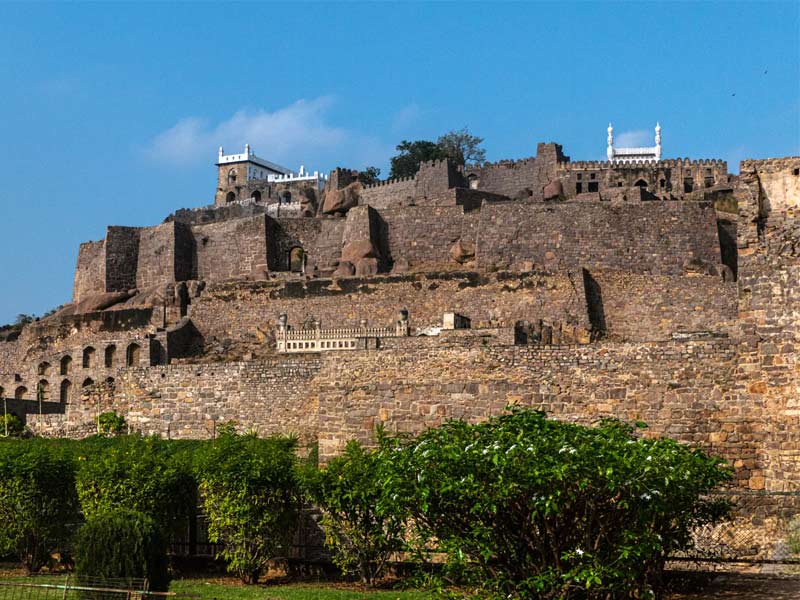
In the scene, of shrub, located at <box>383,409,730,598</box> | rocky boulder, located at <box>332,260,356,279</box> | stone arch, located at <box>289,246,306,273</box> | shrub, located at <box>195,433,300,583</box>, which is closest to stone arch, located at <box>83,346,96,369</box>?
rocky boulder, located at <box>332,260,356,279</box>

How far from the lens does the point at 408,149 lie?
76.0 meters

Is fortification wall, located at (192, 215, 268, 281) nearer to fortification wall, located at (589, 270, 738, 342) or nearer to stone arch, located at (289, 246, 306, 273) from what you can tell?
stone arch, located at (289, 246, 306, 273)

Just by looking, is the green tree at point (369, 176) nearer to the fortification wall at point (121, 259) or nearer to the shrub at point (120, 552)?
the fortification wall at point (121, 259)

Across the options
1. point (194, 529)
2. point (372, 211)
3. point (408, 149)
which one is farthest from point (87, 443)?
point (408, 149)

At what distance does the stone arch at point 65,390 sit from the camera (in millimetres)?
41938

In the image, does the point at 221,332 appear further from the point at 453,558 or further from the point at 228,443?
the point at 453,558

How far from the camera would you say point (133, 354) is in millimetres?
41094

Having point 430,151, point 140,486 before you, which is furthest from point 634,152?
point 140,486

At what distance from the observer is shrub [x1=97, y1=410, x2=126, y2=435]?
32062mm

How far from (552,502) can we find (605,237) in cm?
2922

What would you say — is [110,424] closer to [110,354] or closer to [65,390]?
[110,354]

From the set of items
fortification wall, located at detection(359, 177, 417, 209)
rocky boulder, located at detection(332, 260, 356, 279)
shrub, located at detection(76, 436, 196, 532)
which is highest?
fortification wall, located at detection(359, 177, 417, 209)

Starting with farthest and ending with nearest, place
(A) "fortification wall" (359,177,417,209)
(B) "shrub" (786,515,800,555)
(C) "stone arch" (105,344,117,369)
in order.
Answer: (A) "fortification wall" (359,177,417,209)
(C) "stone arch" (105,344,117,369)
(B) "shrub" (786,515,800,555)

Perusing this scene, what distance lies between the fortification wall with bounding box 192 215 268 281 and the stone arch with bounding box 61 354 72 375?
364 inches
